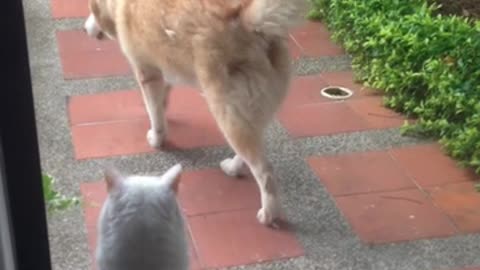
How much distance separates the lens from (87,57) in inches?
135

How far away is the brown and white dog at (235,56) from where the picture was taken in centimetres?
233

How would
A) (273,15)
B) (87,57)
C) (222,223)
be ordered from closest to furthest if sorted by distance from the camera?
(273,15) < (222,223) < (87,57)

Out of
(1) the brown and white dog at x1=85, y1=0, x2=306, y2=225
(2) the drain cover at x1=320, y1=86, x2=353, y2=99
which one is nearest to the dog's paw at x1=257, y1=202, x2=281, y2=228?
(1) the brown and white dog at x1=85, y1=0, x2=306, y2=225

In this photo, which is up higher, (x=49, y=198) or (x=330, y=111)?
(x=49, y=198)

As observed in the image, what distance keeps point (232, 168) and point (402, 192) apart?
0.52 metres

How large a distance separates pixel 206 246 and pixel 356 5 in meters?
1.53

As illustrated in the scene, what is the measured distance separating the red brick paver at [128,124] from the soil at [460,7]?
1.16 metres

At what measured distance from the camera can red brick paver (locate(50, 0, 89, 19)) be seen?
146 inches

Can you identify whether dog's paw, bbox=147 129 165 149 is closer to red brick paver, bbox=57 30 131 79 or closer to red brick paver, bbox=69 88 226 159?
red brick paver, bbox=69 88 226 159

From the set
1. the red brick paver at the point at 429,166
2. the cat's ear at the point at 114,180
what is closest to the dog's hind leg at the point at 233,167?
the red brick paver at the point at 429,166

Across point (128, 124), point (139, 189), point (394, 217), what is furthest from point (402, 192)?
point (139, 189)

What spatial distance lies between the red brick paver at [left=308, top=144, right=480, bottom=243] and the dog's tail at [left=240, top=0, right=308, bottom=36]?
0.61 m

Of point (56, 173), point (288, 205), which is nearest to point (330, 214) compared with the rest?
point (288, 205)

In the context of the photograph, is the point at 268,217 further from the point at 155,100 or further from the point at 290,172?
the point at 155,100
